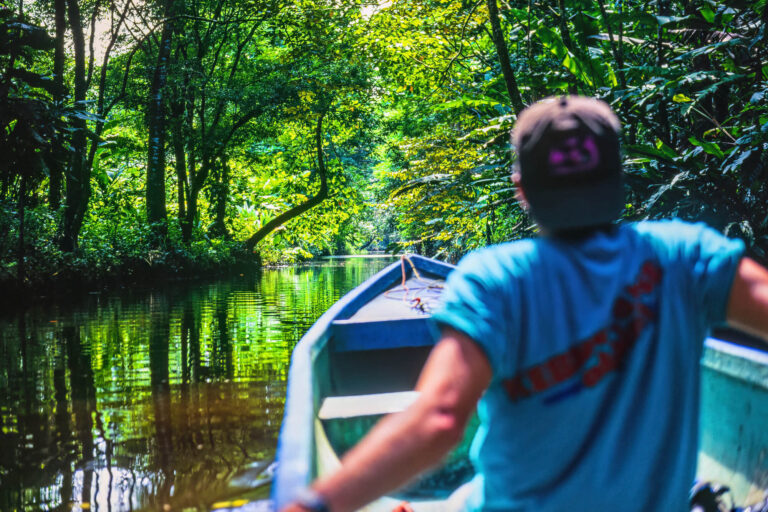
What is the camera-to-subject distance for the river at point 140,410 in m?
3.45

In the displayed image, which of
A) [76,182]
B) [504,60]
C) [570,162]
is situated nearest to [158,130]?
[76,182]

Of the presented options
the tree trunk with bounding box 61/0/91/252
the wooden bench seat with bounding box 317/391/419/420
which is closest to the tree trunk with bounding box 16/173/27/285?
the tree trunk with bounding box 61/0/91/252

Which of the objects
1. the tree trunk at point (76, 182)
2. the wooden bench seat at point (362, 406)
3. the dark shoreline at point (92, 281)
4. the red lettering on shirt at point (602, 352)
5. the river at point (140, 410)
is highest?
the tree trunk at point (76, 182)

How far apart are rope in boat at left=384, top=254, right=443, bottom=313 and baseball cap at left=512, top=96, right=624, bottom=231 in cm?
347

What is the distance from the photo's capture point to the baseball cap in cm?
103

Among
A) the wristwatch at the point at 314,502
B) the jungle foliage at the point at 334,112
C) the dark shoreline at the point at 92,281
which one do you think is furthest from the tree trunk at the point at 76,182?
the wristwatch at the point at 314,502

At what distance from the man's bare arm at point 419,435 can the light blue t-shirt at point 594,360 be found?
44 millimetres

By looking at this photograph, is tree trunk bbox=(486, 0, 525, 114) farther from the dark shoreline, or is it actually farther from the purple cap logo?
the dark shoreline

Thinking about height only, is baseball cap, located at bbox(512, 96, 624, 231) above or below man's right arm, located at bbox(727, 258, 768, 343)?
above

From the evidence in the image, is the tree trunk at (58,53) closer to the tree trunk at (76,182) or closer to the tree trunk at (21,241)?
the tree trunk at (76,182)

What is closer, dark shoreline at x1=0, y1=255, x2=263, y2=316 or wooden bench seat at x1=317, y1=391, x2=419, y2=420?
wooden bench seat at x1=317, y1=391, x2=419, y2=420

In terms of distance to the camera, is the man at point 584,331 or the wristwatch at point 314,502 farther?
the man at point 584,331

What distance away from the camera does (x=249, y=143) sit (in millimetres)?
24188

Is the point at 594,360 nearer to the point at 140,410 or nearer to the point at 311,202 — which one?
the point at 140,410
